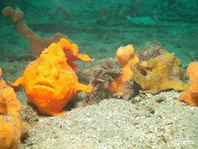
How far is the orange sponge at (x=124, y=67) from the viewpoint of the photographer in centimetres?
365

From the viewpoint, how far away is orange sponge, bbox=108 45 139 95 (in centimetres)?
365

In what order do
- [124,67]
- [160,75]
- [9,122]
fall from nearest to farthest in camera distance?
[9,122] → [160,75] → [124,67]

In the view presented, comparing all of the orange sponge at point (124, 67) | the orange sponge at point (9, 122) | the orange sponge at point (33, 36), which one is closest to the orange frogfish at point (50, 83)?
the orange sponge at point (9, 122)

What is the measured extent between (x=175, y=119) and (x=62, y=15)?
607 inches

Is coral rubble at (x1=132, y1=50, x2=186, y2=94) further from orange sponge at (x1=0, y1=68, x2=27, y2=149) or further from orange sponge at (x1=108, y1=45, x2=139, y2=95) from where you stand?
orange sponge at (x1=0, y1=68, x2=27, y2=149)

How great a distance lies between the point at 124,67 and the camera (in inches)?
148

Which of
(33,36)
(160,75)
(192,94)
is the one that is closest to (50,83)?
(160,75)

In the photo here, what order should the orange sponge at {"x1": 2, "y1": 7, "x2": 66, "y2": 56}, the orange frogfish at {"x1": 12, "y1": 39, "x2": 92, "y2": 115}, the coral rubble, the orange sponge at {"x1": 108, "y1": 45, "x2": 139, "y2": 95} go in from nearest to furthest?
the orange frogfish at {"x1": 12, "y1": 39, "x2": 92, "y2": 115}, the coral rubble, the orange sponge at {"x1": 108, "y1": 45, "x2": 139, "y2": 95}, the orange sponge at {"x1": 2, "y1": 7, "x2": 66, "y2": 56}

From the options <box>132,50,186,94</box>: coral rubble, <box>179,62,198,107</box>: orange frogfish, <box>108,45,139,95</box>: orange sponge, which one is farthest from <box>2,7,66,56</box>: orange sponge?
<box>179,62,198,107</box>: orange frogfish

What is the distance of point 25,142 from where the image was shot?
247cm

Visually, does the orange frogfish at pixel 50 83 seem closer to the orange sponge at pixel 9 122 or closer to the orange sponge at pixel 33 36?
the orange sponge at pixel 9 122

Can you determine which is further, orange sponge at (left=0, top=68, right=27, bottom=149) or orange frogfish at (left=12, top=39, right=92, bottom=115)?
orange frogfish at (left=12, top=39, right=92, bottom=115)

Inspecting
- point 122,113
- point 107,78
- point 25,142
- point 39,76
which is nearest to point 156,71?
point 107,78

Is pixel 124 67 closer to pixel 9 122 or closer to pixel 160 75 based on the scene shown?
pixel 160 75
